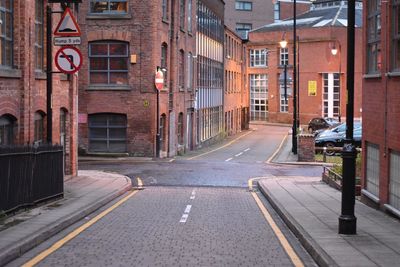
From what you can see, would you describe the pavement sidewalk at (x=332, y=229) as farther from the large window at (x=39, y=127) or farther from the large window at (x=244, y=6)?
the large window at (x=244, y=6)

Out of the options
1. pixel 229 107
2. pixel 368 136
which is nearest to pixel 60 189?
pixel 368 136

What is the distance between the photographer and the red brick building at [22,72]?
16219 millimetres

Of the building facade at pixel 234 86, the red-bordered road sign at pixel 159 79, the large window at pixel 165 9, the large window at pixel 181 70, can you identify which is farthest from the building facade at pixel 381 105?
the building facade at pixel 234 86

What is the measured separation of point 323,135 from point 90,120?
49.7ft

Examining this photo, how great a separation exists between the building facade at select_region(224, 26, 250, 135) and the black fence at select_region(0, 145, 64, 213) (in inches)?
2014

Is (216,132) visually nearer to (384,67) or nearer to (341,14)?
(341,14)

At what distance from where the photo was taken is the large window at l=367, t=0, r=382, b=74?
50.6 feet

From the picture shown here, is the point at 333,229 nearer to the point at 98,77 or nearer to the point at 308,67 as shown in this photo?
the point at 98,77

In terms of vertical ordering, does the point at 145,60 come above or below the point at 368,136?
above

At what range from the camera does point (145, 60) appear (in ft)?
115

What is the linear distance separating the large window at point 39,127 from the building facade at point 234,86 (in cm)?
4739

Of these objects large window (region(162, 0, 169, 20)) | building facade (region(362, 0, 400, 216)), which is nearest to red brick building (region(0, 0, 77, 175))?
building facade (region(362, 0, 400, 216))

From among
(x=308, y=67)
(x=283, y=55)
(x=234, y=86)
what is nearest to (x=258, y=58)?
(x=283, y=55)

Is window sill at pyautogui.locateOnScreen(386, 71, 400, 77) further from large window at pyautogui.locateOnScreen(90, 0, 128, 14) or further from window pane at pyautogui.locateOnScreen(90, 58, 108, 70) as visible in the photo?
large window at pyautogui.locateOnScreen(90, 0, 128, 14)
